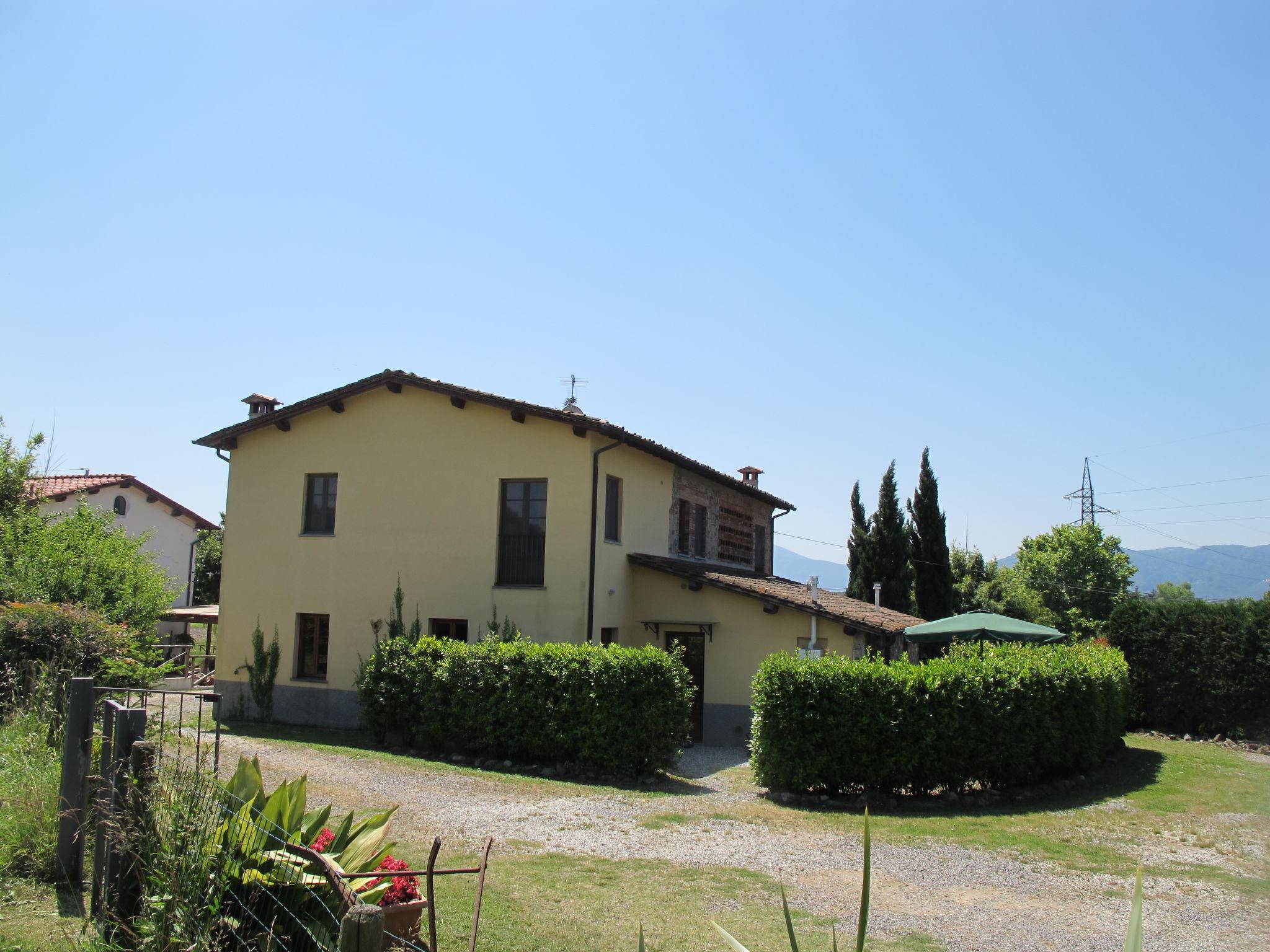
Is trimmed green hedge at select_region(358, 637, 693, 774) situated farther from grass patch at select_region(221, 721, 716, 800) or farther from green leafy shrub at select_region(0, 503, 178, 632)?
green leafy shrub at select_region(0, 503, 178, 632)

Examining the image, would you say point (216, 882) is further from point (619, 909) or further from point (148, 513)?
point (148, 513)

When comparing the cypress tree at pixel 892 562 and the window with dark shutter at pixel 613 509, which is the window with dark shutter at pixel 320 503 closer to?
the window with dark shutter at pixel 613 509

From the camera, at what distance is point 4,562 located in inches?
598

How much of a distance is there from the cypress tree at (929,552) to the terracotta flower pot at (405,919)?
3435cm

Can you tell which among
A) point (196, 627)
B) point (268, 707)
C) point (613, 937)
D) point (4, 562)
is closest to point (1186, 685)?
point (613, 937)

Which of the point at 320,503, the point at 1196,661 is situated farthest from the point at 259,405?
the point at 1196,661

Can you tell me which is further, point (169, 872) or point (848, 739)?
point (848, 739)

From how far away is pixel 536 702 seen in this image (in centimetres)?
1466

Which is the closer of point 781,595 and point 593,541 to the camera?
point 593,541

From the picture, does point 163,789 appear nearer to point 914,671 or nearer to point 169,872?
point 169,872

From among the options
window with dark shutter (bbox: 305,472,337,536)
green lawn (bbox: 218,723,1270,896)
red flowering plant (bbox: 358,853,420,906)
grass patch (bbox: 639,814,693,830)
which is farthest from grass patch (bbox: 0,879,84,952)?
window with dark shutter (bbox: 305,472,337,536)

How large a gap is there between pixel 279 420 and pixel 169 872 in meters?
16.4

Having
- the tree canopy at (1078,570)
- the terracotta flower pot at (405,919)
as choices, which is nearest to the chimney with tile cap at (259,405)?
the terracotta flower pot at (405,919)

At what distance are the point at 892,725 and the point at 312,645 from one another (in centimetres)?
1247
